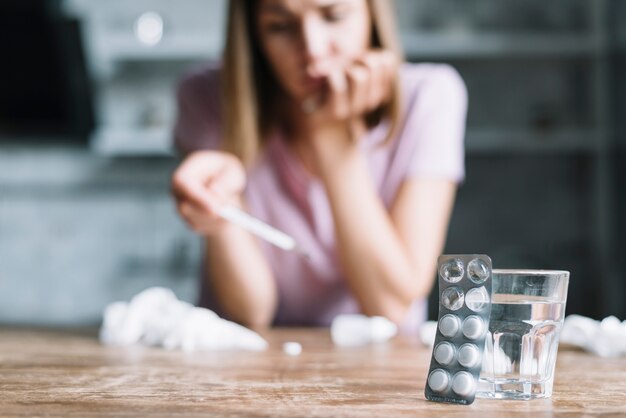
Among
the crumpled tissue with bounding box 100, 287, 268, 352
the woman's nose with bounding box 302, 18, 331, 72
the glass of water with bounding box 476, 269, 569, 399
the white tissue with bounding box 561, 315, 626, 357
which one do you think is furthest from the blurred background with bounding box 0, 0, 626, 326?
the glass of water with bounding box 476, 269, 569, 399

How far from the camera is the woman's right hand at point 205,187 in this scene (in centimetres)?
120

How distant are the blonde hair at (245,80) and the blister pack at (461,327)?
2.92 feet

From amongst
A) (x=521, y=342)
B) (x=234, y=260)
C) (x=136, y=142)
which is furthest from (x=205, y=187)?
(x=136, y=142)

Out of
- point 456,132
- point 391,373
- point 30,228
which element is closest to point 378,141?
point 456,132

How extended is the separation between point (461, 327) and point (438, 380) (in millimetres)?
42

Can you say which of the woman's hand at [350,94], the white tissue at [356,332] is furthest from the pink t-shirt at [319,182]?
the white tissue at [356,332]

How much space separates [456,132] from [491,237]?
1.46 metres

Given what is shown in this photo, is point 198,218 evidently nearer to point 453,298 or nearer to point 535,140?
point 453,298

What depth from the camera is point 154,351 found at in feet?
3.08

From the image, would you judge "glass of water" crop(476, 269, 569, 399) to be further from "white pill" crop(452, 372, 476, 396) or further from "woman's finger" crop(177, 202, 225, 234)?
"woman's finger" crop(177, 202, 225, 234)

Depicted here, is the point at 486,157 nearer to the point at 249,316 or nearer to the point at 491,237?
the point at 491,237

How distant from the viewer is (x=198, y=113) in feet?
5.34

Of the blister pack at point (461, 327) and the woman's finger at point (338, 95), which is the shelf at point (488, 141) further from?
the blister pack at point (461, 327)

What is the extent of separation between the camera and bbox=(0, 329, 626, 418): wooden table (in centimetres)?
54
